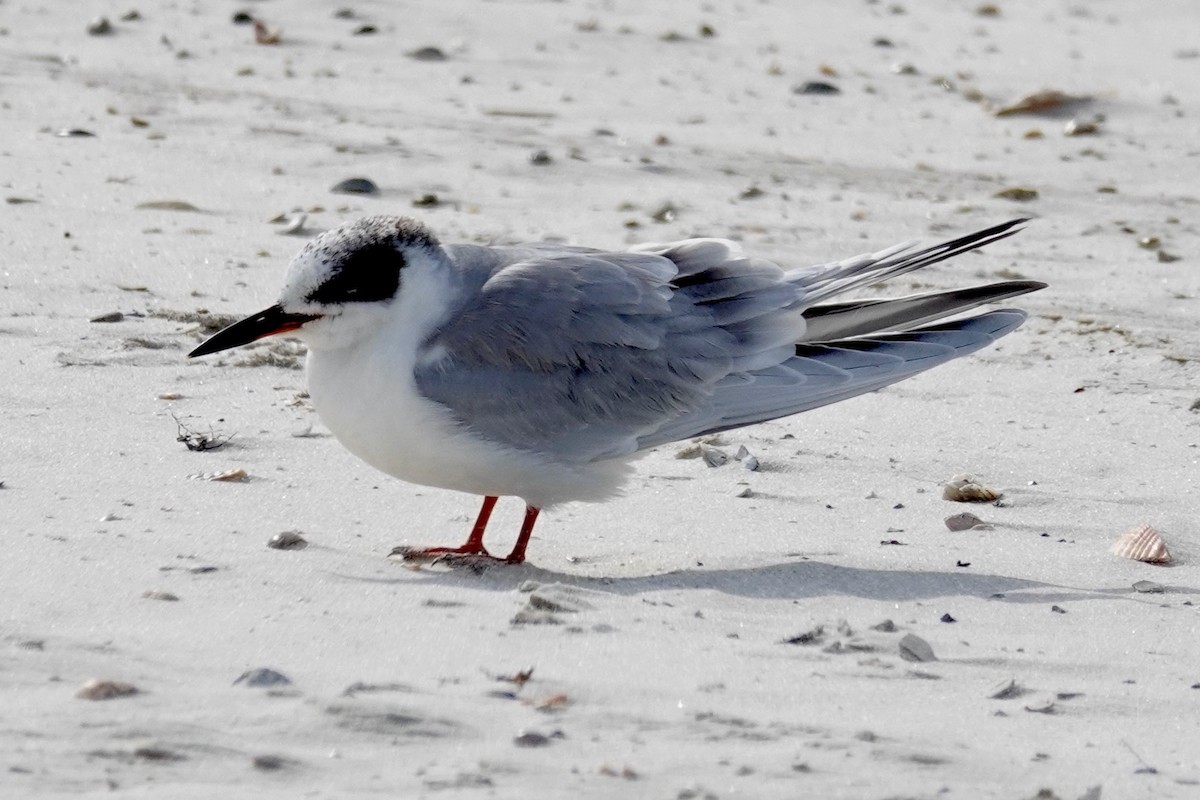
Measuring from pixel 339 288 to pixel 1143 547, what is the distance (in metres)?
2.07

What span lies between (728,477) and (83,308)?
2281mm

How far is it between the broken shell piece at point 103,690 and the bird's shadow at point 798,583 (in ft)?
3.16

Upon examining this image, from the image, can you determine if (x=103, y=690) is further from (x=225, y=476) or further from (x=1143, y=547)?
(x=1143, y=547)

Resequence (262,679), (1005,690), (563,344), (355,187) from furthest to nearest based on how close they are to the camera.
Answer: (355,187) < (563,344) < (1005,690) < (262,679)

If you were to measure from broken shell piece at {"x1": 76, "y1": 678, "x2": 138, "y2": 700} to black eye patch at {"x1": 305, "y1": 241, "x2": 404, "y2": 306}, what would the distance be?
1.42 m

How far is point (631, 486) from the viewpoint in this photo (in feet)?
16.8

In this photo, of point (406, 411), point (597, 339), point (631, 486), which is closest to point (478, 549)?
point (406, 411)

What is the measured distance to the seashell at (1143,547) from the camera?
4508mm

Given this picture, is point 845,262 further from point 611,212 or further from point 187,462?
point 611,212

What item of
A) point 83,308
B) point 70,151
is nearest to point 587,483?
point 83,308

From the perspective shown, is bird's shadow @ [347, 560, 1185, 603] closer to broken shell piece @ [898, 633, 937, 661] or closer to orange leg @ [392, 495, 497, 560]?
orange leg @ [392, 495, 497, 560]

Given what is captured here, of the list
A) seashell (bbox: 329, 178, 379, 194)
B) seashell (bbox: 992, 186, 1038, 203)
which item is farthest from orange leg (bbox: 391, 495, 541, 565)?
seashell (bbox: 992, 186, 1038, 203)

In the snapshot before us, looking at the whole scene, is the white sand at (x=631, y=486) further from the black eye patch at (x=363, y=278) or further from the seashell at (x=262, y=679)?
the black eye patch at (x=363, y=278)

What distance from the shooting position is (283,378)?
224 inches
